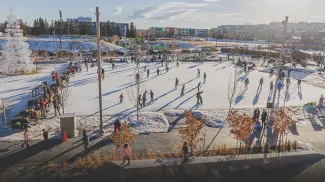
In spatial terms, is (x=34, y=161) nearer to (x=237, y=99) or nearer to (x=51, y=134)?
(x=51, y=134)

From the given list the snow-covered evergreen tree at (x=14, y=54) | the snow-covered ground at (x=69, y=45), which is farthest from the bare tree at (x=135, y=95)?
the snow-covered ground at (x=69, y=45)

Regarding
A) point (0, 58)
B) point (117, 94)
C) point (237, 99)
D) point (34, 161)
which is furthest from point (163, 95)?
point (0, 58)

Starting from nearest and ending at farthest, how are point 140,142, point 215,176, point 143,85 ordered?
point 215,176 → point 140,142 → point 143,85

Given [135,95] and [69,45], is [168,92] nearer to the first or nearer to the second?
[135,95]

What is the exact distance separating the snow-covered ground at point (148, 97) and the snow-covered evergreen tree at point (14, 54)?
2.50 m

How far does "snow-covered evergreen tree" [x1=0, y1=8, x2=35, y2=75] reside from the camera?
32.3m

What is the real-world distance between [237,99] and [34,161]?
16.1 m

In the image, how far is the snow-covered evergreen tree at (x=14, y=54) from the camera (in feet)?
106

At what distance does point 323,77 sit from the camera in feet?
112

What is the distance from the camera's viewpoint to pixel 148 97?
2189cm

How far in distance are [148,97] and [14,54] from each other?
69.8 ft

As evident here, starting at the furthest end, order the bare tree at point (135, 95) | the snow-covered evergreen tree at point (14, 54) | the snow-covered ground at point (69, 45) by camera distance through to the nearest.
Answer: the snow-covered ground at point (69, 45) → the snow-covered evergreen tree at point (14, 54) → the bare tree at point (135, 95)

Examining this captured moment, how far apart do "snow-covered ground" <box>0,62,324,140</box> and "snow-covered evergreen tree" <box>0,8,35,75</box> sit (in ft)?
8.20

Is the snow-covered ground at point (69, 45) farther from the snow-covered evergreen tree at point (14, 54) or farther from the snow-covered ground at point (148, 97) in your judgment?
the snow-covered ground at point (148, 97)
